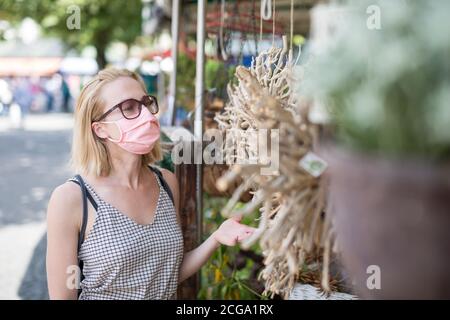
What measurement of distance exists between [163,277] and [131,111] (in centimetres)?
58

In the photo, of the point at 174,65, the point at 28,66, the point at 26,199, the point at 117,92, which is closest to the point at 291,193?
the point at 117,92

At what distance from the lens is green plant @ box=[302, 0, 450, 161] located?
0.87 m

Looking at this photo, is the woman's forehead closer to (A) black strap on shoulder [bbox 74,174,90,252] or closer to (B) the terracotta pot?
(A) black strap on shoulder [bbox 74,174,90,252]

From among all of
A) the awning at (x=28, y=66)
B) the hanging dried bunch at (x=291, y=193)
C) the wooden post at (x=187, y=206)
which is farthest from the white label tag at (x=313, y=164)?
the awning at (x=28, y=66)

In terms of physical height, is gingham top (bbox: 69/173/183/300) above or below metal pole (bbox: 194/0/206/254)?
below

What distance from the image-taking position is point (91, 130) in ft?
7.39

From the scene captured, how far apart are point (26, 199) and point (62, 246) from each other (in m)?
7.74

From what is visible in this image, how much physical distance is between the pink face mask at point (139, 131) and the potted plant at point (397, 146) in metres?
1.27

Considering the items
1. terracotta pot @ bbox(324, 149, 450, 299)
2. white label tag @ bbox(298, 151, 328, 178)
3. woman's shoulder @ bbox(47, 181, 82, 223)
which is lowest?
woman's shoulder @ bbox(47, 181, 82, 223)

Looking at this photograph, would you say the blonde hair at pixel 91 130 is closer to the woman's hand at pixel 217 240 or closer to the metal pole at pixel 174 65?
the woman's hand at pixel 217 240

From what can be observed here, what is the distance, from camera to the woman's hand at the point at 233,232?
6.63 feet
